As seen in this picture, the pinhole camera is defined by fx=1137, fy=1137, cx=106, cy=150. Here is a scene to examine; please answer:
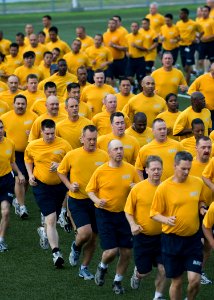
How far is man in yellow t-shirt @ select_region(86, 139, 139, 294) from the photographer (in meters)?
15.3

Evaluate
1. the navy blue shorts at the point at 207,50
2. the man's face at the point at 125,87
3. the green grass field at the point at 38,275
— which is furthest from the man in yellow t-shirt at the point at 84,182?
the navy blue shorts at the point at 207,50

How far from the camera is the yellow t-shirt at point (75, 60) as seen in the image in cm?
2695

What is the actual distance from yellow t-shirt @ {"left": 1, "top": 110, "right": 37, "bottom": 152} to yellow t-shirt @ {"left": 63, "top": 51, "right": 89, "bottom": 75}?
299 inches

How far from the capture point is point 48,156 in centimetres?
1709

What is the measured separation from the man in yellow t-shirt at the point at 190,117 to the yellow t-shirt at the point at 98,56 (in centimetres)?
978

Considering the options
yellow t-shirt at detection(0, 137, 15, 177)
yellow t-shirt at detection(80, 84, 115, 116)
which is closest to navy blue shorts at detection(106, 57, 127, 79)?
yellow t-shirt at detection(80, 84, 115, 116)

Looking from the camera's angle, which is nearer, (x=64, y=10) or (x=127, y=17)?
(x=127, y=17)

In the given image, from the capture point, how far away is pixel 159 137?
1648cm

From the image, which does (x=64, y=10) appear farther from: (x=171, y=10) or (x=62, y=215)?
(x=62, y=215)

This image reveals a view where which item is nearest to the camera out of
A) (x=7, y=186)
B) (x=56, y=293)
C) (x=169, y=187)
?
(x=169, y=187)

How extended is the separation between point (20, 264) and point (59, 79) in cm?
722

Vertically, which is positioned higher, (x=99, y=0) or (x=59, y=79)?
(x=59, y=79)

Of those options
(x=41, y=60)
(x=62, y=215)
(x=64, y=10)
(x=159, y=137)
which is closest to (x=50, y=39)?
(x=41, y=60)

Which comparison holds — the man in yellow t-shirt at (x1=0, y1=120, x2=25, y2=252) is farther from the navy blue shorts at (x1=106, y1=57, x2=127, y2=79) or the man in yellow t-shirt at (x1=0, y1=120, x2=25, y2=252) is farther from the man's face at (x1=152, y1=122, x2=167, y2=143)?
the navy blue shorts at (x1=106, y1=57, x2=127, y2=79)
